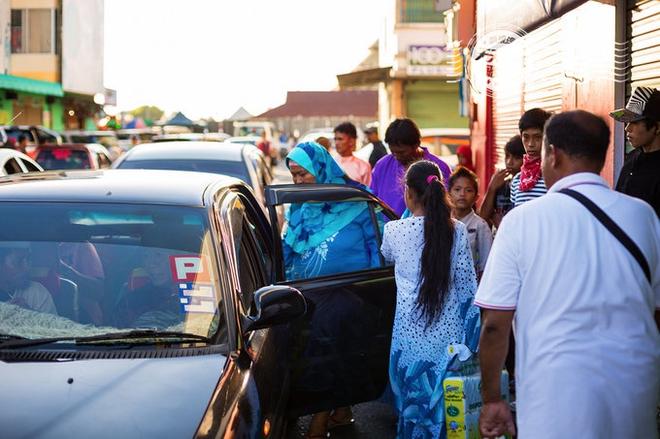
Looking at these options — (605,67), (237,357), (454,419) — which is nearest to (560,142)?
(237,357)

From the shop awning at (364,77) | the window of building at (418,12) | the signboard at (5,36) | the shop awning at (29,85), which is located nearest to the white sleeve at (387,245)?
the shop awning at (364,77)

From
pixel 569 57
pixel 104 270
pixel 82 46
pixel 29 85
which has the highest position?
pixel 82 46


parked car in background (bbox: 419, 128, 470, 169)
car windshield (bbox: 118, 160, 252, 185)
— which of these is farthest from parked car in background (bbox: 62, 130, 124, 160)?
car windshield (bbox: 118, 160, 252, 185)

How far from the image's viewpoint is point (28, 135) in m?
25.2

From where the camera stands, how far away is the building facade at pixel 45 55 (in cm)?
3938

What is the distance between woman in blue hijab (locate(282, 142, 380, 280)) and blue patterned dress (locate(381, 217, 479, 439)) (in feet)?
2.10

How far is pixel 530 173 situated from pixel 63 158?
48.9 ft

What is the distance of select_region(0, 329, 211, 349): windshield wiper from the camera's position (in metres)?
4.01

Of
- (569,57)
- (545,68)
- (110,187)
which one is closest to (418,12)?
(545,68)

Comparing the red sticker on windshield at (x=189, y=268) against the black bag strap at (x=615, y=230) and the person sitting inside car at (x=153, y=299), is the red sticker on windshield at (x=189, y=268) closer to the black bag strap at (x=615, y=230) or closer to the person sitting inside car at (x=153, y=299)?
Result: the person sitting inside car at (x=153, y=299)

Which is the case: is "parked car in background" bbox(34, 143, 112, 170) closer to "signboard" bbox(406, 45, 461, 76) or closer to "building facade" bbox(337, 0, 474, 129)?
"building facade" bbox(337, 0, 474, 129)

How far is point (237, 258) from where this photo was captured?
15.5 feet

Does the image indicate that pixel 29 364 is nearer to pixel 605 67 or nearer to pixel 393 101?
pixel 605 67

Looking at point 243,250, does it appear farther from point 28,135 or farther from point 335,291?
point 28,135
